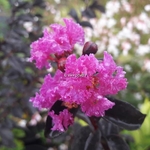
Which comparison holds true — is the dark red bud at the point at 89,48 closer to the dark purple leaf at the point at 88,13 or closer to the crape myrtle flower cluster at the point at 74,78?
the crape myrtle flower cluster at the point at 74,78

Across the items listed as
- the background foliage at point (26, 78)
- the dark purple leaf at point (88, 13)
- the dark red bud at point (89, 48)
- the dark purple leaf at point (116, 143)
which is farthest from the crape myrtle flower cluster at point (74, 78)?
the dark purple leaf at point (88, 13)

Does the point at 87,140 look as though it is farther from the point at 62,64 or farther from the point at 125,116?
the point at 62,64

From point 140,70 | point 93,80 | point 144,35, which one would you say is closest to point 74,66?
point 93,80

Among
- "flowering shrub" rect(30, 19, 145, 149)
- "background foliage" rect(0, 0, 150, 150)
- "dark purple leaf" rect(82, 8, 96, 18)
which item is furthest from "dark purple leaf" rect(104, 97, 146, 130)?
"dark purple leaf" rect(82, 8, 96, 18)

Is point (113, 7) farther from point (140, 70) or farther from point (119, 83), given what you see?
point (119, 83)

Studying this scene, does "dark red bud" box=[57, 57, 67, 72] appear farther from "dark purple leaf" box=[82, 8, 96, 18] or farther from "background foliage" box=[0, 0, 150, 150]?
"dark purple leaf" box=[82, 8, 96, 18]

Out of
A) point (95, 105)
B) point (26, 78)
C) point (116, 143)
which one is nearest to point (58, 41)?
point (95, 105)
